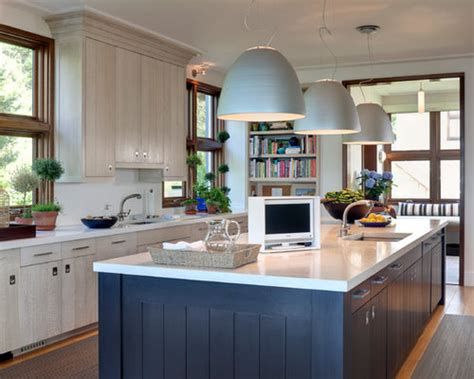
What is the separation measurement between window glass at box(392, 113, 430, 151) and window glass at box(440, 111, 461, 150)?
0.91ft

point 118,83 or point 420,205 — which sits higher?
point 118,83

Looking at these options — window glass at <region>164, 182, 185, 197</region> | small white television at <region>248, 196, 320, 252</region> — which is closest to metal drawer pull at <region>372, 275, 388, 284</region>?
small white television at <region>248, 196, 320, 252</region>

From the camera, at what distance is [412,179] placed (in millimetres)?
11695

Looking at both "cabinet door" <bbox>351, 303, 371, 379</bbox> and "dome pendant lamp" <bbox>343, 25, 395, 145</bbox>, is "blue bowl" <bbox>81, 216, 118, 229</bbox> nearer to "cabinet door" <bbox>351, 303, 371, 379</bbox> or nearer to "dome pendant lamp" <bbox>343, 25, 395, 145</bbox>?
"dome pendant lamp" <bbox>343, 25, 395, 145</bbox>

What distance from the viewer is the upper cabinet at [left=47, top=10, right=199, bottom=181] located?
16.8ft

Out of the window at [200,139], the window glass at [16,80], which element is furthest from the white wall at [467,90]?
the window glass at [16,80]

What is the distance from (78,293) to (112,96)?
6.00ft

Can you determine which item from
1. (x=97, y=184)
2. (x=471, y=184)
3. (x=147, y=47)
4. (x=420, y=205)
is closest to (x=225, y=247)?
(x=97, y=184)

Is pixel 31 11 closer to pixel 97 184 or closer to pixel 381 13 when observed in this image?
pixel 97 184

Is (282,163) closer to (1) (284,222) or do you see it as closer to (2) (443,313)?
(2) (443,313)

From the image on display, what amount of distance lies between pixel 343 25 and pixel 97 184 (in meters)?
2.78

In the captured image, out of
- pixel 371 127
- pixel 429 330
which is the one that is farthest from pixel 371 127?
pixel 429 330

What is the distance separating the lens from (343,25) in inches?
220

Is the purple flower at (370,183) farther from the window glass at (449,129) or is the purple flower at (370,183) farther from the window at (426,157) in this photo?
the window glass at (449,129)
